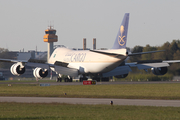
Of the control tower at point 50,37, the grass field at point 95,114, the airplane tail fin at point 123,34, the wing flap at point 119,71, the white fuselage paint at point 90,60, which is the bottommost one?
the grass field at point 95,114

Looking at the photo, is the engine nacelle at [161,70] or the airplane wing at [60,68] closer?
the airplane wing at [60,68]

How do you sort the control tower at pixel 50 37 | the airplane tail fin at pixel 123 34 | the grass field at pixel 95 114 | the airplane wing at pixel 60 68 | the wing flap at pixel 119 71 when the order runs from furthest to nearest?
1. the control tower at pixel 50 37
2. the wing flap at pixel 119 71
3. the airplane wing at pixel 60 68
4. the airplane tail fin at pixel 123 34
5. the grass field at pixel 95 114

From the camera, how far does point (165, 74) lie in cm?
6625

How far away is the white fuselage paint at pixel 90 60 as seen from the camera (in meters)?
55.5

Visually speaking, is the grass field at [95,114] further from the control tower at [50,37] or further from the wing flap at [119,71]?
the control tower at [50,37]

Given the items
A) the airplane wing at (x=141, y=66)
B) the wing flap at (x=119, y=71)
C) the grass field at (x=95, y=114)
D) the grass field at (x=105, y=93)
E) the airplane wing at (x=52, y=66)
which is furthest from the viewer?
the wing flap at (x=119, y=71)

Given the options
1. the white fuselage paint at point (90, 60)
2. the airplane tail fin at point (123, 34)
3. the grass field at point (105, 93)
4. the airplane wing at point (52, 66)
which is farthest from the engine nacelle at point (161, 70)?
the grass field at point (105, 93)

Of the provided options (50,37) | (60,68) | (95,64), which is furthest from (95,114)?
(50,37)

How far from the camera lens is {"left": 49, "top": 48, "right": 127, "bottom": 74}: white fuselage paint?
55.5 meters

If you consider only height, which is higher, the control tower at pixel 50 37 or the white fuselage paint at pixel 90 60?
the control tower at pixel 50 37

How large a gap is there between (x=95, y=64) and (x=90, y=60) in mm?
1573

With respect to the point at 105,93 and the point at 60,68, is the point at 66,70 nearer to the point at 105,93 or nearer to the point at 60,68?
the point at 60,68

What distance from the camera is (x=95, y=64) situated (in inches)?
2338

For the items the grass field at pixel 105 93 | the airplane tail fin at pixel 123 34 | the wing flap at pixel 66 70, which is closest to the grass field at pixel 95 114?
the grass field at pixel 105 93
